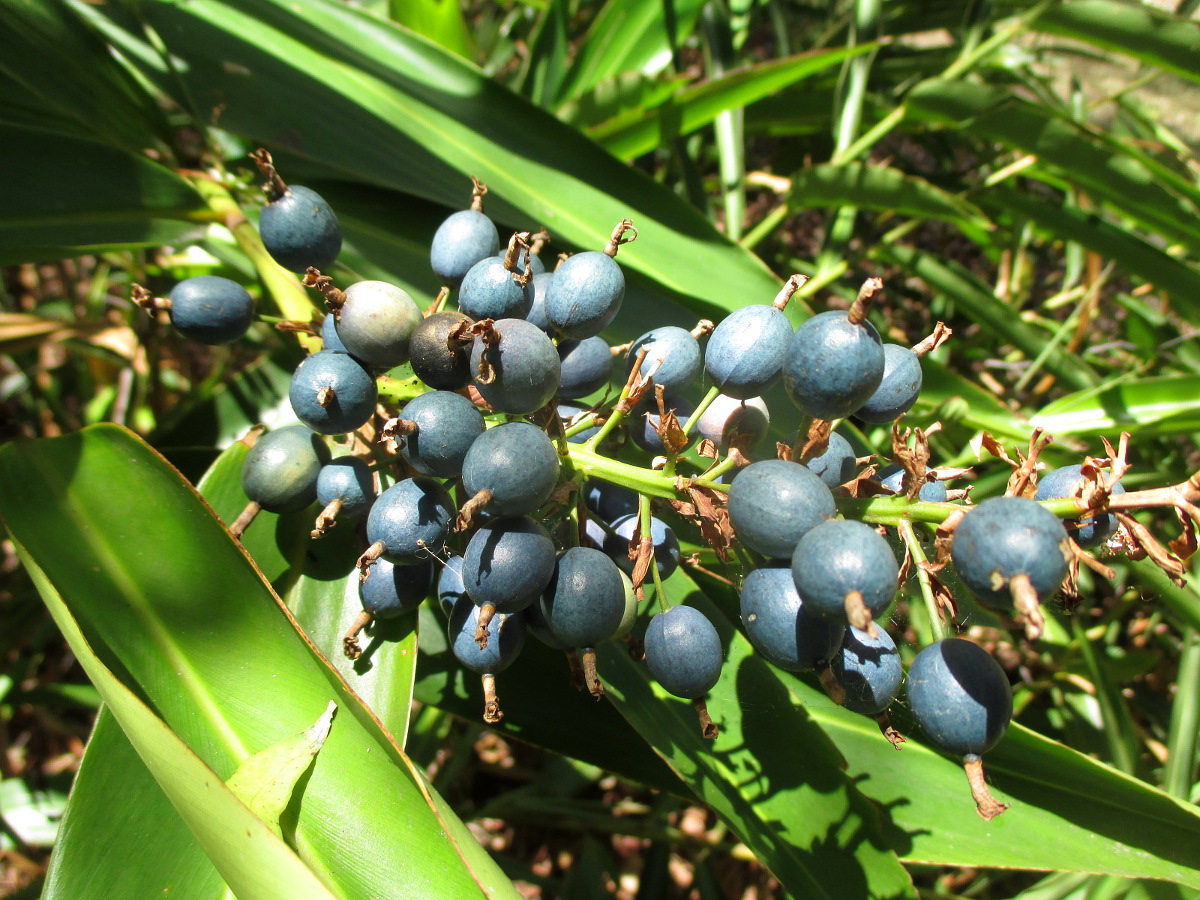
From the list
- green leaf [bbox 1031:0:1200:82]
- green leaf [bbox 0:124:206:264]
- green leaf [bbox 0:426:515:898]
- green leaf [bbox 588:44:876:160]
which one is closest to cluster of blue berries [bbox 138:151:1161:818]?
green leaf [bbox 0:426:515:898]

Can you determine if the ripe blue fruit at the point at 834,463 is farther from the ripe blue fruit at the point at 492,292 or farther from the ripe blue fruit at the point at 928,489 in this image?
the ripe blue fruit at the point at 492,292

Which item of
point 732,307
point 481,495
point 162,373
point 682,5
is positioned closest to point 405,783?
point 481,495

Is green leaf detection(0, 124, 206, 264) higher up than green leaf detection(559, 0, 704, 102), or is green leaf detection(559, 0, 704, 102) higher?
green leaf detection(559, 0, 704, 102)

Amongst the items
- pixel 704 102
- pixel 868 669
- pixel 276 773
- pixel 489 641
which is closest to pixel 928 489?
pixel 868 669

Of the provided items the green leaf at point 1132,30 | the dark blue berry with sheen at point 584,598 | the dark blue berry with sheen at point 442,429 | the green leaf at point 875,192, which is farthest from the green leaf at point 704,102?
the dark blue berry with sheen at point 584,598

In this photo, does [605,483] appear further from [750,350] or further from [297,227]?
[297,227]

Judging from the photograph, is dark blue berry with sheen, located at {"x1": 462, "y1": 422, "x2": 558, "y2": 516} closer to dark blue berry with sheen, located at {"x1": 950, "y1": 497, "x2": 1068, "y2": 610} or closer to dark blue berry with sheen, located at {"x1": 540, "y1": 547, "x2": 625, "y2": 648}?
dark blue berry with sheen, located at {"x1": 540, "y1": 547, "x2": 625, "y2": 648}
